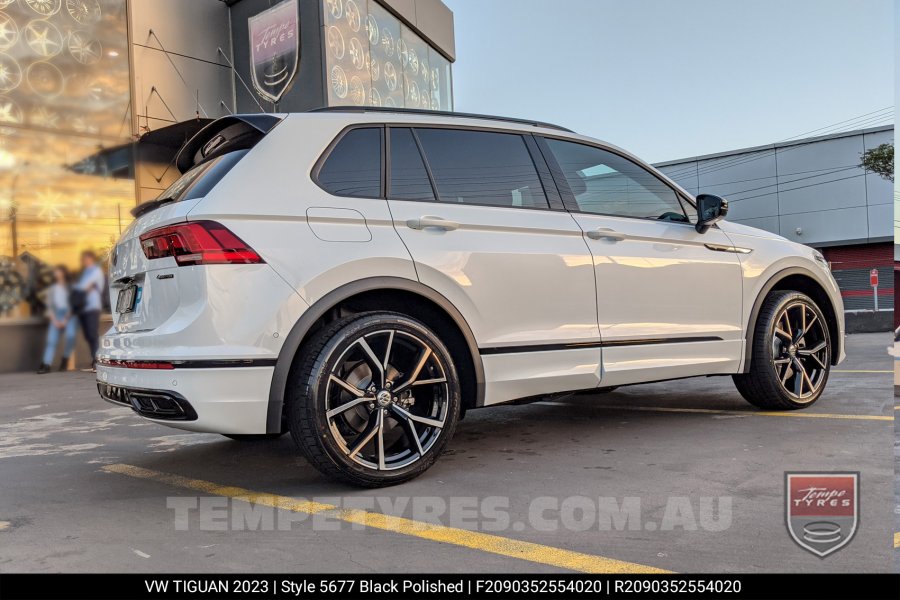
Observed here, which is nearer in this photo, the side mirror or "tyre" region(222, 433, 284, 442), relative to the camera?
"tyre" region(222, 433, 284, 442)

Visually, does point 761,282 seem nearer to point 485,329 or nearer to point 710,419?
point 710,419

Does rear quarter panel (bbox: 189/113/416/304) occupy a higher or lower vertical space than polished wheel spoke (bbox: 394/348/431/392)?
higher

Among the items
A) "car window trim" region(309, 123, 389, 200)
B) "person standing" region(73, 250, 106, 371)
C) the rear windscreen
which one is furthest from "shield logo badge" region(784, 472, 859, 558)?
"person standing" region(73, 250, 106, 371)

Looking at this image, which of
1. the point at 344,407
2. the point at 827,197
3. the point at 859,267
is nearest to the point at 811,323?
the point at 344,407

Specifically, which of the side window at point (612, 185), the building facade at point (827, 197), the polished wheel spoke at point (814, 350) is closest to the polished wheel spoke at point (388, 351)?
the side window at point (612, 185)

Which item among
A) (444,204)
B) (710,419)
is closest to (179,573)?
(444,204)

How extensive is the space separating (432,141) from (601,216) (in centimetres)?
108

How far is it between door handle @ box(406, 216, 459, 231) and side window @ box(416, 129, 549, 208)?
0.17 metres

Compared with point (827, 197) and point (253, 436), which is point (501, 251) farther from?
point (827, 197)

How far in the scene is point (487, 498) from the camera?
3.08 meters

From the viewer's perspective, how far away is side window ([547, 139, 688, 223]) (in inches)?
165

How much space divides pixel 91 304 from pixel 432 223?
10221mm

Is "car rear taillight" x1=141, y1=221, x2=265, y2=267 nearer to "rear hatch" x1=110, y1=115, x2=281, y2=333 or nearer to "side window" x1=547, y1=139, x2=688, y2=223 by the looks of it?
"rear hatch" x1=110, y1=115, x2=281, y2=333

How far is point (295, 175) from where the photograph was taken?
3.22 m
